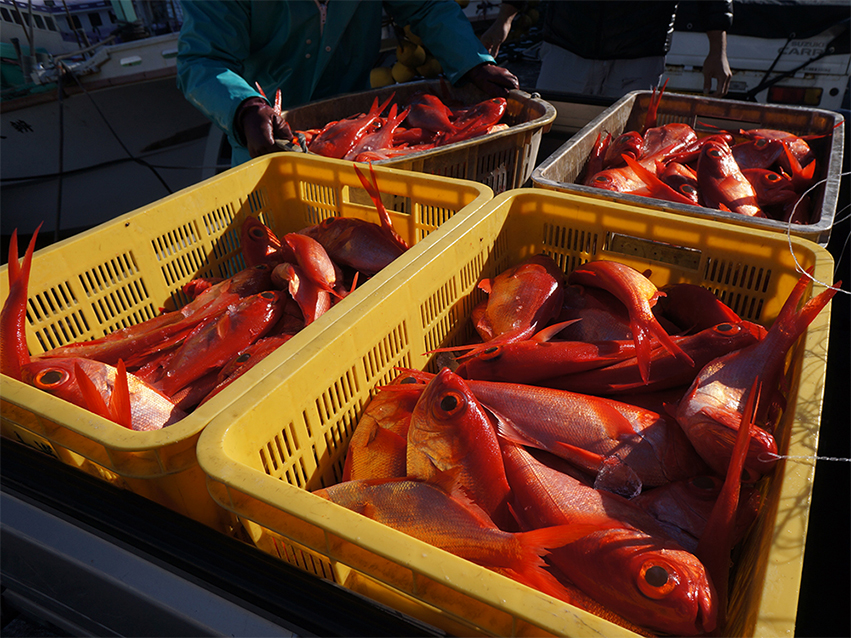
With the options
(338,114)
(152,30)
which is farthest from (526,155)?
(152,30)

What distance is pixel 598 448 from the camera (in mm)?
1153

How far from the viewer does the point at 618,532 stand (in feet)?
3.06

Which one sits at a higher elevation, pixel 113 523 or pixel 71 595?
pixel 113 523

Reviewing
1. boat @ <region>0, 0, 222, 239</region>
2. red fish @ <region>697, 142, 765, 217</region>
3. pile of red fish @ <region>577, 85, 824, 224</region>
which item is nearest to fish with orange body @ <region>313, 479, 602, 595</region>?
pile of red fish @ <region>577, 85, 824, 224</region>

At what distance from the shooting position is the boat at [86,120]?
4.77 meters

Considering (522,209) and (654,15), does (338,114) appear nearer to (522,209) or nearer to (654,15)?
(522,209)

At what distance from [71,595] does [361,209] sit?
136cm

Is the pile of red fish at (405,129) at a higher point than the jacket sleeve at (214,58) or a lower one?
lower

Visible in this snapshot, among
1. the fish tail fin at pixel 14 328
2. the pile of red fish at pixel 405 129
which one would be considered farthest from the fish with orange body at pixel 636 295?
the fish tail fin at pixel 14 328

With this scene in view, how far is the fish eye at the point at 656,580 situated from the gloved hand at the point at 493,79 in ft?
8.50

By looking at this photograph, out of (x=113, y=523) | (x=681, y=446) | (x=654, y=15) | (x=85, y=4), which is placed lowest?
(x=681, y=446)

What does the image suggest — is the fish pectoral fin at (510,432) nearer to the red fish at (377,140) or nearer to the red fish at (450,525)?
the red fish at (450,525)

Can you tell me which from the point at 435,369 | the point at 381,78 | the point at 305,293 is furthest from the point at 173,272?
the point at 381,78

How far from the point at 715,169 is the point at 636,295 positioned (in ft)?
3.52
